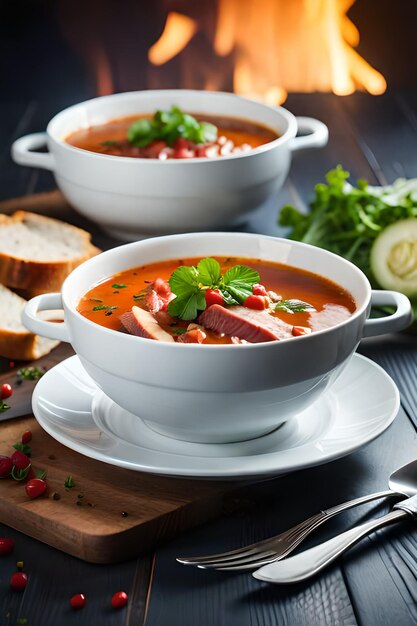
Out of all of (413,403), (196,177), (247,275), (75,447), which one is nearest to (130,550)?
(75,447)

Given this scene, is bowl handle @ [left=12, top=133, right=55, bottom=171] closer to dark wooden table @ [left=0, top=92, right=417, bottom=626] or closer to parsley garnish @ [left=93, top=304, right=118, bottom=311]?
parsley garnish @ [left=93, top=304, right=118, bottom=311]

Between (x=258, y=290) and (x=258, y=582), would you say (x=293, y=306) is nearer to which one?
(x=258, y=290)

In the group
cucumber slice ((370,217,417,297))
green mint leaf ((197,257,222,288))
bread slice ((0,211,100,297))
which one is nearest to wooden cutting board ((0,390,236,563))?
green mint leaf ((197,257,222,288))

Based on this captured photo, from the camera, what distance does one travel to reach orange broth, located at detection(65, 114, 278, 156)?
3.99 metres

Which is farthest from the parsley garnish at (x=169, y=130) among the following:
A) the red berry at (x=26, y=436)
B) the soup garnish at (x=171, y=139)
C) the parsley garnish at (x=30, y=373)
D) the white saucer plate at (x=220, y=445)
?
the red berry at (x=26, y=436)

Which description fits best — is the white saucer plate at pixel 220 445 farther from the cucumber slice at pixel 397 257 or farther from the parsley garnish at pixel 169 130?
→ the parsley garnish at pixel 169 130

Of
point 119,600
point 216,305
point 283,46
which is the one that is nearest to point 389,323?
point 216,305

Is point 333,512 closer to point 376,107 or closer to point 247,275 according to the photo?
point 247,275

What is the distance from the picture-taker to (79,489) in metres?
2.22

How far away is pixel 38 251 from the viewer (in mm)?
3613

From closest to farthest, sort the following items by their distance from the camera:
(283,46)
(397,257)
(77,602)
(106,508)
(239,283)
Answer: (77,602)
(106,508)
(239,283)
(397,257)
(283,46)

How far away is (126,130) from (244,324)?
7.19 feet

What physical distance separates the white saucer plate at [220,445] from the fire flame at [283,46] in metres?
4.00

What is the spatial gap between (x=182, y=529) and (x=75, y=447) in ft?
1.06
